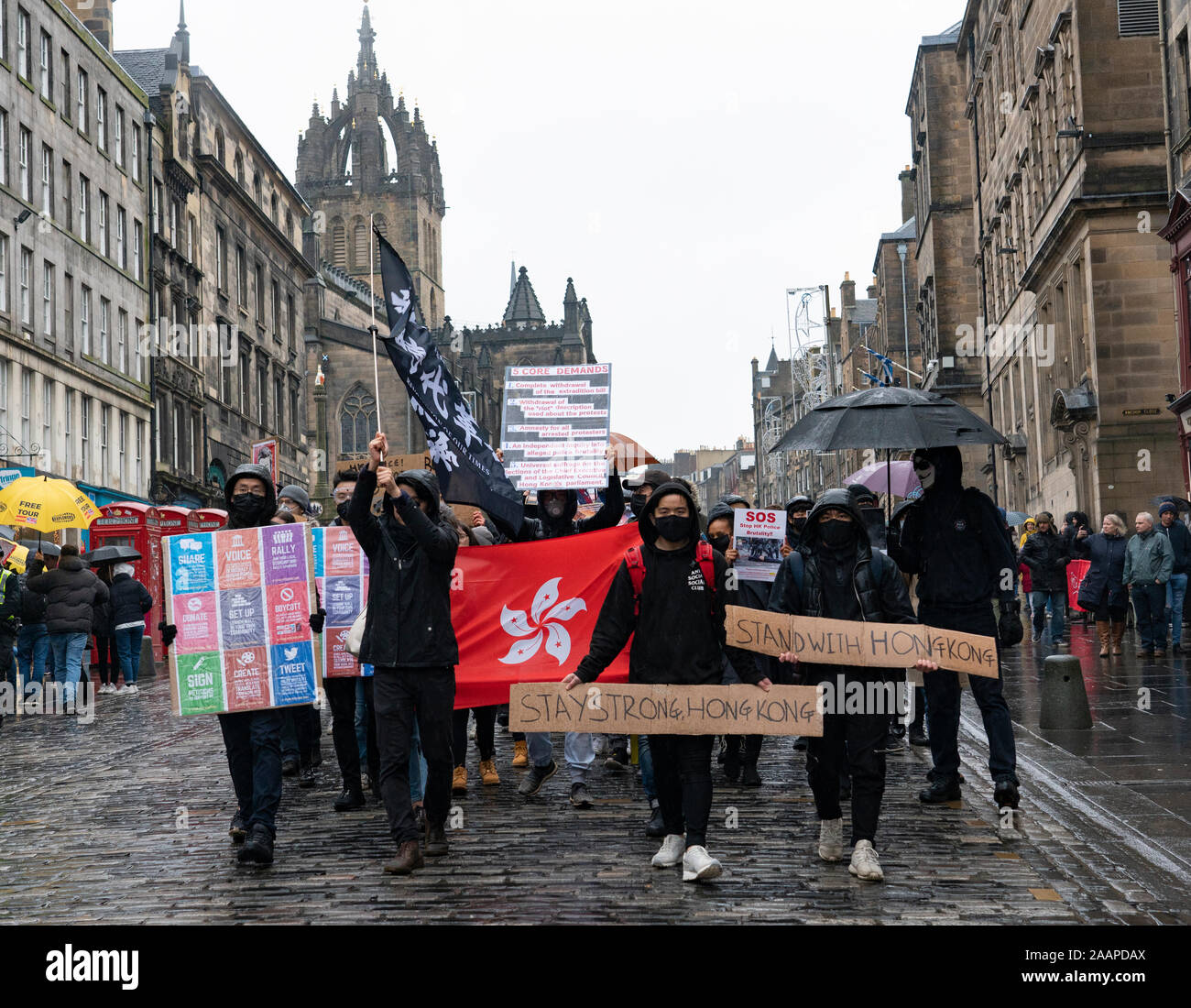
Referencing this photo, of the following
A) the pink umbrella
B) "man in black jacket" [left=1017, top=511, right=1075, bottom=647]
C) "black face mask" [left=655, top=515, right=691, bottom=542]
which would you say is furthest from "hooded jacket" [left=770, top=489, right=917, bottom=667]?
"man in black jacket" [left=1017, top=511, right=1075, bottom=647]

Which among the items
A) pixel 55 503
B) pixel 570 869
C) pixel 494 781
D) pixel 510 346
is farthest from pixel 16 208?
pixel 510 346

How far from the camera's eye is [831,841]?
7.66 meters

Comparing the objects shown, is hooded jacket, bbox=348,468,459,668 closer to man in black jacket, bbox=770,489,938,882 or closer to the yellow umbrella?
man in black jacket, bbox=770,489,938,882

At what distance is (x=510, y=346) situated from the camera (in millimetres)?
129625

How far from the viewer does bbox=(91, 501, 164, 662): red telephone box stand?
97.2 ft

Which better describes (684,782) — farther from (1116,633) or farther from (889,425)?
(1116,633)

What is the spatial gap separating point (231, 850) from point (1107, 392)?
1022 inches

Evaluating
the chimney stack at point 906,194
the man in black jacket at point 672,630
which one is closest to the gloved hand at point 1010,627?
the man in black jacket at point 672,630

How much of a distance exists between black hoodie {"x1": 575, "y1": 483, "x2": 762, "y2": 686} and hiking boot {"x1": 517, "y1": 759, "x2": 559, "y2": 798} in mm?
2688

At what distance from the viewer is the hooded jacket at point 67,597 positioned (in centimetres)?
1766

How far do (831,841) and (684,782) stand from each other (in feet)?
2.92

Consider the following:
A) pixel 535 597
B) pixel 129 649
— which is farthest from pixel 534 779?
pixel 129 649

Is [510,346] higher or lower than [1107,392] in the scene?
higher
